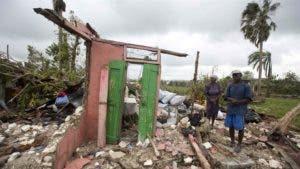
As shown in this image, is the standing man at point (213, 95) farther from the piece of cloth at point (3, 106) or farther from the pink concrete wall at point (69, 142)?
the piece of cloth at point (3, 106)

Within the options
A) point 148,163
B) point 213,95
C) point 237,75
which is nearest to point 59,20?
point 148,163

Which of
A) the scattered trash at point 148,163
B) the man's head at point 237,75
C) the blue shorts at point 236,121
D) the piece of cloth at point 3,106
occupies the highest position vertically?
the man's head at point 237,75

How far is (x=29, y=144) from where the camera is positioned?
220 inches

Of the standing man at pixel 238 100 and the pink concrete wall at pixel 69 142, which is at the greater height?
the standing man at pixel 238 100

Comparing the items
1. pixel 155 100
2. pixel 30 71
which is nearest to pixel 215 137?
pixel 155 100

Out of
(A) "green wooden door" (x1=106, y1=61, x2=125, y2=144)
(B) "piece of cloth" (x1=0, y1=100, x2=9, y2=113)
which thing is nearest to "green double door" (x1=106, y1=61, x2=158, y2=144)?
(A) "green wooden door" (x1=106, y1=61, x2=125, y2=144)

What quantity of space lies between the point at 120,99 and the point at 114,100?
149mm

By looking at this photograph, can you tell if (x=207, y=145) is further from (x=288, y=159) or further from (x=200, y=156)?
(x=288, y=159)

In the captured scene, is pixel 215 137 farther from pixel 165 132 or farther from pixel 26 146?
pixel 26 146

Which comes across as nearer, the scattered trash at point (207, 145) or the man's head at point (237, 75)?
the man's head at point (237, 75)

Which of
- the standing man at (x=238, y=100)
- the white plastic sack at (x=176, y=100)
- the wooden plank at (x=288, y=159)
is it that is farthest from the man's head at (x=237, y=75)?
the white plastic sack at (x=176, y=100)

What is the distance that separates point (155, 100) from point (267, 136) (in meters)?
3.43

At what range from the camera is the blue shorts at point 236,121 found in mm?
5158

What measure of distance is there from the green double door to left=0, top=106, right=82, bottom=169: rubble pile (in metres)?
0.89
